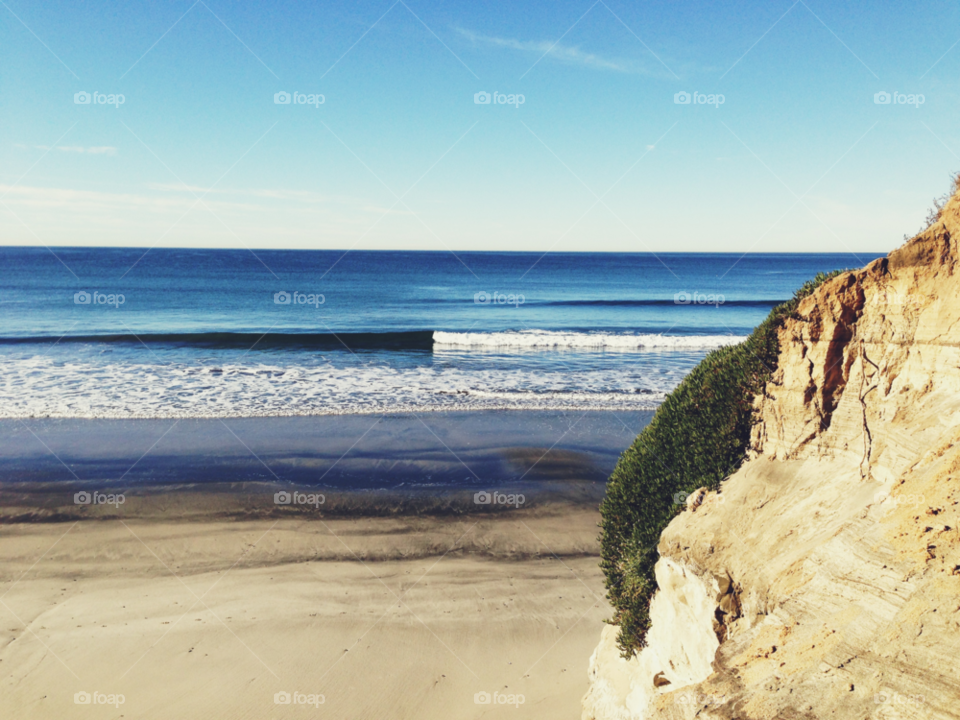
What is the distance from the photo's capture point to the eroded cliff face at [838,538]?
2.75 metres

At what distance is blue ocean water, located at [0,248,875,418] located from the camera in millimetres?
17219

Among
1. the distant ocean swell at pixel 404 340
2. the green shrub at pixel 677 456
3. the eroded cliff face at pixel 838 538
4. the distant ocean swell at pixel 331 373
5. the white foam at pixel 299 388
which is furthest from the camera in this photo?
the distant ocean swell at pixel 404 340

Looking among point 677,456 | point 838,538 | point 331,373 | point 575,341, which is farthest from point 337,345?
point 838,538

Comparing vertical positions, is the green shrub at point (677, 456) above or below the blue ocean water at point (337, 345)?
below

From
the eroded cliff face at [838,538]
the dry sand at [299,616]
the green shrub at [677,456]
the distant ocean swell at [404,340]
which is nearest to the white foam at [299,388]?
the distant ocean swell at [404,340]

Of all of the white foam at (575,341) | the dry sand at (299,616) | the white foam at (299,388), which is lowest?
the dry sand at (299,616)

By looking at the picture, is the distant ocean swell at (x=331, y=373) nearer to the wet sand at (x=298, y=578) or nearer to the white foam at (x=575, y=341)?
the white foam at (x=575, y=341)

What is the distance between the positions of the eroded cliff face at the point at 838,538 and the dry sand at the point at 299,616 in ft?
6.82

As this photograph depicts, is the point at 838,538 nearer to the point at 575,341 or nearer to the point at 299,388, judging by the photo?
the point at 299,388

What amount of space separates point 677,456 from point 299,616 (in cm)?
517

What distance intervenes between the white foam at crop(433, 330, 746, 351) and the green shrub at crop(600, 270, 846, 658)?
72.2ft

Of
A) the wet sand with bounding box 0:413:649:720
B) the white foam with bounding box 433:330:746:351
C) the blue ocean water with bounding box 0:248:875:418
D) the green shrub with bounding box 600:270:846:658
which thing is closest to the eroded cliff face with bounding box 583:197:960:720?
the green shrub with bounding box 600:270:846:658

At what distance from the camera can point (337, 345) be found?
27.5m

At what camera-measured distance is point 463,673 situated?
6.45 m
